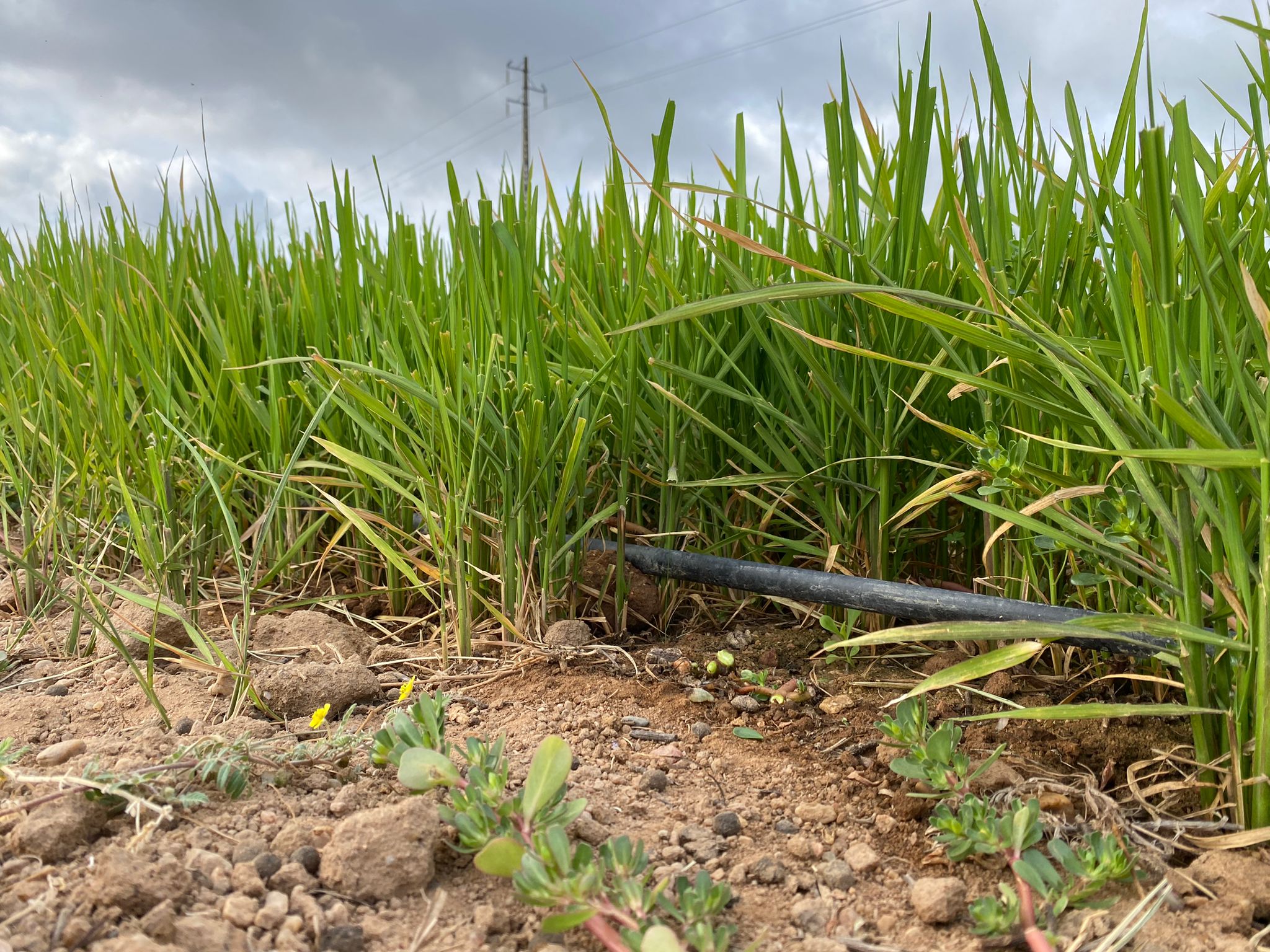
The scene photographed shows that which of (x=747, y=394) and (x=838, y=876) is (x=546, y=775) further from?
(x=747, y=394)

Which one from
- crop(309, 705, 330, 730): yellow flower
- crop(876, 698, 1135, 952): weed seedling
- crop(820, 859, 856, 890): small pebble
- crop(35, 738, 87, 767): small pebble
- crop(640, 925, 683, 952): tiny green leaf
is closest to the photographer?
crop(640, 925, 683, 952): tiny green leaf

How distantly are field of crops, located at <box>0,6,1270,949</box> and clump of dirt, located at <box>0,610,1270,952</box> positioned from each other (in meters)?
0.15

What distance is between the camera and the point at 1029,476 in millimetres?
1146

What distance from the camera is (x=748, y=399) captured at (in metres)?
1.48

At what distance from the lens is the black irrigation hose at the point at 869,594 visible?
1.11 m

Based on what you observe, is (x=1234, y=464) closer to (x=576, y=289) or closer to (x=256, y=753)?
(x=256, y=753)

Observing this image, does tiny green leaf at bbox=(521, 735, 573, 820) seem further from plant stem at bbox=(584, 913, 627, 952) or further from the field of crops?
the field of crops

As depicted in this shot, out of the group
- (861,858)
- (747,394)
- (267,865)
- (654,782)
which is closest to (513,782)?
(654,782)

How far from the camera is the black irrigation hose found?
111cm

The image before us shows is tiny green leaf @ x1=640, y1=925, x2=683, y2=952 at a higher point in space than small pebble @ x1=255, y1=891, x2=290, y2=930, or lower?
higher

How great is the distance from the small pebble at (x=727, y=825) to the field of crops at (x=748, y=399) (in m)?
0.32

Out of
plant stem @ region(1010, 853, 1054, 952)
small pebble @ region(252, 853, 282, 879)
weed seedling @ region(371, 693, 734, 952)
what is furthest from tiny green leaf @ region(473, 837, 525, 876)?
plant stem @ region(1010, 853, 1054, 952)

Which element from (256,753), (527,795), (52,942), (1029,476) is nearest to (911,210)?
(1029,476)

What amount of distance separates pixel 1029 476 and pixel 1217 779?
1.31 ft
